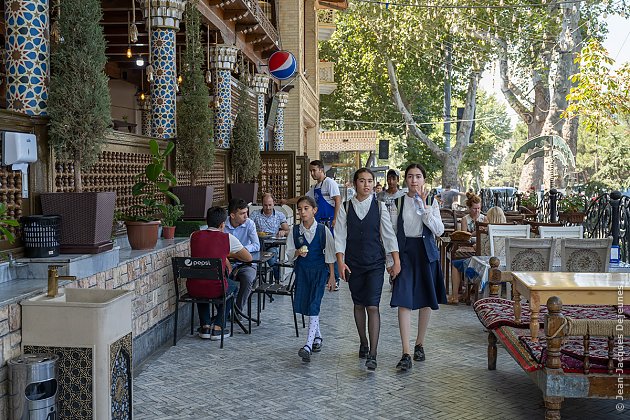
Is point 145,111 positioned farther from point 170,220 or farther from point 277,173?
point 170,220

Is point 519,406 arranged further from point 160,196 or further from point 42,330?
point 160,196

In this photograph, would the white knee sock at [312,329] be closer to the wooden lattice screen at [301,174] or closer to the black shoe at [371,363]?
the black shoe at [371,363]

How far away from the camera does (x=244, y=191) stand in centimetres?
1546

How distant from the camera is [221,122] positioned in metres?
15.7

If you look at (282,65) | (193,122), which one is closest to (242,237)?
(193,122)

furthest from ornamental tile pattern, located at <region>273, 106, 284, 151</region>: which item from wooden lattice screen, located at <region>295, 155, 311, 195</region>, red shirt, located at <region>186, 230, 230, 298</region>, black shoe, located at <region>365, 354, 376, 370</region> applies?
black shoe, located at <region>365, 354, 376, 370</region>

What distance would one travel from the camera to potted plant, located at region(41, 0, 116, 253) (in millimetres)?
6484

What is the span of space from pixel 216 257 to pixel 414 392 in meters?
2.73

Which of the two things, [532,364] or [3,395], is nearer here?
[3,395]

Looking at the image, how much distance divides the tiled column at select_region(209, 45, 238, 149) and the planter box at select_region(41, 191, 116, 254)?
9.05 m

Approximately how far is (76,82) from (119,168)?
207 cm

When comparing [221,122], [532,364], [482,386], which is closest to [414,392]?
[482,386]

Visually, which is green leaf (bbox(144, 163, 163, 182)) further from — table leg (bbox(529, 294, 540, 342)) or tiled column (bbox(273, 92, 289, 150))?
tiled column (bbox(273, 92, 289, 150))

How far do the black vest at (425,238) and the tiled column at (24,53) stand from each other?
137 inches
